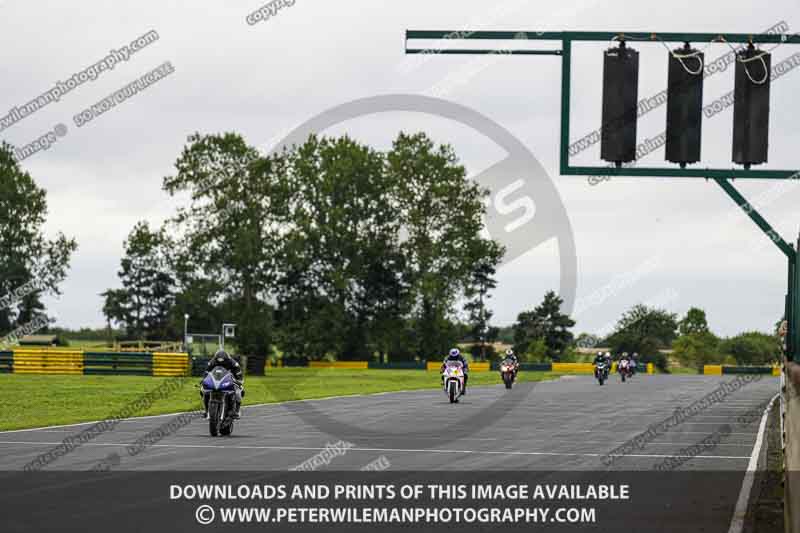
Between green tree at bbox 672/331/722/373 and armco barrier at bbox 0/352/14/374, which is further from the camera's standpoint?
green tree at bbox 672/331/722/373

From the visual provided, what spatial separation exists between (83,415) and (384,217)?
65.5 m

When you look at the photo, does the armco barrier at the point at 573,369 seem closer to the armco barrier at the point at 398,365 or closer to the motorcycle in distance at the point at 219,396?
the armco barrier at the point at 398,365

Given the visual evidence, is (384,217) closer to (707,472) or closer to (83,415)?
(83,415)

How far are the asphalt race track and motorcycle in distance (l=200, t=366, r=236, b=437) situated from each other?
308mm

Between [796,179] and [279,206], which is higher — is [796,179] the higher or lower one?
the lower one

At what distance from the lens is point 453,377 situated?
33375 millimetres

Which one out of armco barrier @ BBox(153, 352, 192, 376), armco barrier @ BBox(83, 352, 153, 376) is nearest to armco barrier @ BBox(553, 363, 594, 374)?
armco barrier @ BBox(153, 352, 192, 376)

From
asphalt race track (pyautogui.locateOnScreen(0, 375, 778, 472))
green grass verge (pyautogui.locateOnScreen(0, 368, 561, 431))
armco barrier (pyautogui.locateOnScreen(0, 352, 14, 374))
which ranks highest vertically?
armco barrier (pyautogui.locateOnScreen(0, 352, 14, 374))

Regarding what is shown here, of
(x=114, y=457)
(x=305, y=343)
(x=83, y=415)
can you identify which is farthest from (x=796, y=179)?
(x=305, y=343)

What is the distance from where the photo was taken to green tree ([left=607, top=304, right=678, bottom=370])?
147 meters

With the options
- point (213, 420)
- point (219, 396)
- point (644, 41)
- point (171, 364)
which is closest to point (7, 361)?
point (171, 364)

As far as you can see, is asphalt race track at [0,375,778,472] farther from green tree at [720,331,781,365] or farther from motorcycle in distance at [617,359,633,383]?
green tree at [720,331,781,365]

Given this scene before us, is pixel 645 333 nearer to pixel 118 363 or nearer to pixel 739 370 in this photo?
pixel 739 370

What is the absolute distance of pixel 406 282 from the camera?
298 feet
